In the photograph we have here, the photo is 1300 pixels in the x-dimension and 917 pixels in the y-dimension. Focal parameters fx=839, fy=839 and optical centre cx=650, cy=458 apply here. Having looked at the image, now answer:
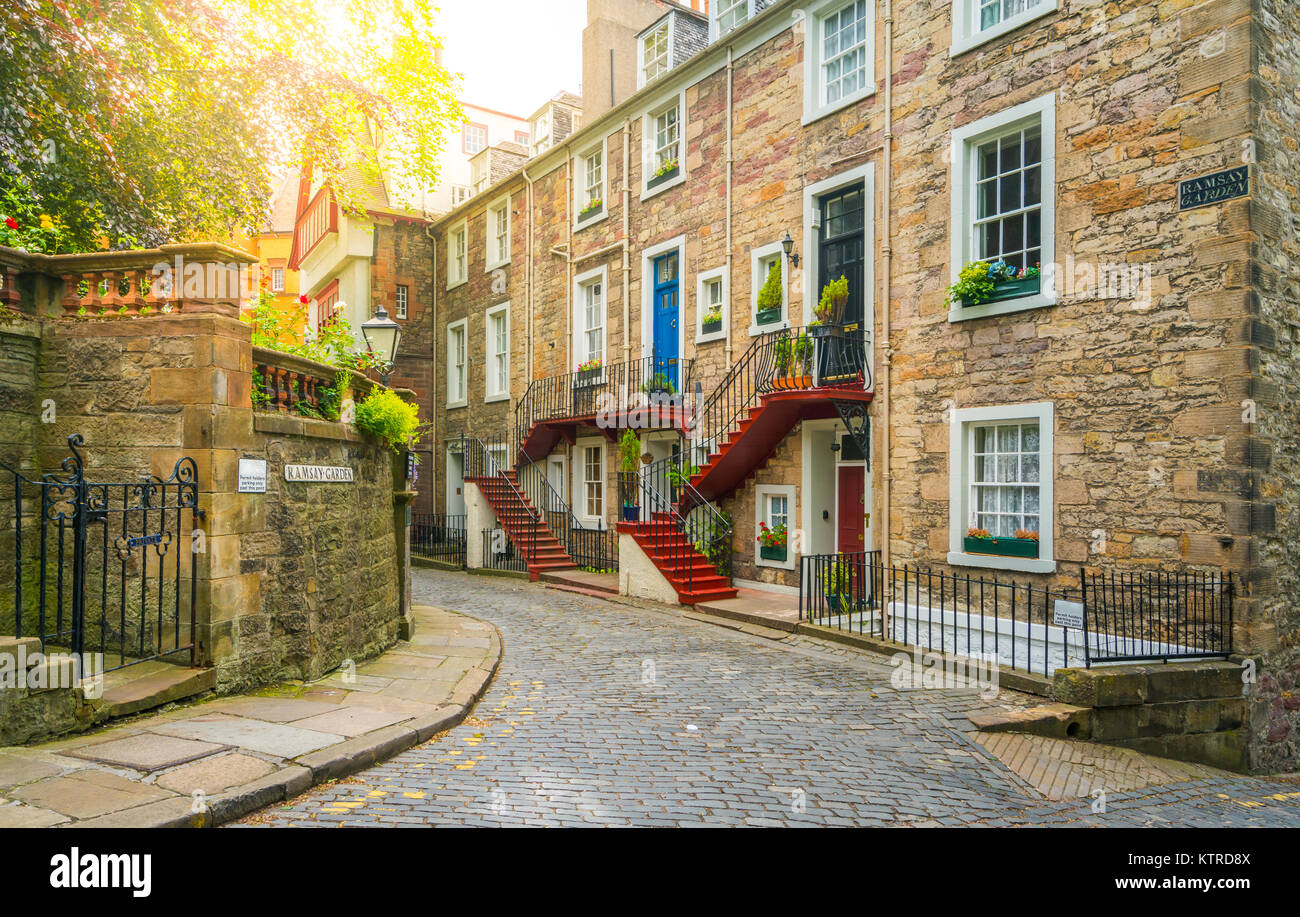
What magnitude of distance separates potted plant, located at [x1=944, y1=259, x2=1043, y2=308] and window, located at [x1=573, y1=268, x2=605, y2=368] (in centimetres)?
978

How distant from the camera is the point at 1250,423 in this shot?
8477 millimetres

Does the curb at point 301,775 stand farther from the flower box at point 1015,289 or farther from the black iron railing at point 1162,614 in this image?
the flower box at point 1015,289

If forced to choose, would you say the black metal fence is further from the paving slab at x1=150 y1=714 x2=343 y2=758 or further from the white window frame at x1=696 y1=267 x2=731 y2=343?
the paving slab at x1=150 y1=714 x2=343 y2=758

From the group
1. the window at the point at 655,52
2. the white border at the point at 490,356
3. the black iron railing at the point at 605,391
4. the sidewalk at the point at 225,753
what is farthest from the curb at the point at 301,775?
the white border at the point at 490,356

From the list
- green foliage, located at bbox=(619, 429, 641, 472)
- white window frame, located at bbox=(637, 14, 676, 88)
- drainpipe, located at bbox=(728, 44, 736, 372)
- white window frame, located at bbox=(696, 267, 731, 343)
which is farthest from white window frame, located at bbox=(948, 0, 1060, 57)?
green foliage, located at bbox=(619, 429, 641, 472)

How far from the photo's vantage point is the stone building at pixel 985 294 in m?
8.75

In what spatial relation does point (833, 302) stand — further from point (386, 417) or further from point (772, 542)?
point (386, 417)

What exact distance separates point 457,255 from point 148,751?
22379 mm

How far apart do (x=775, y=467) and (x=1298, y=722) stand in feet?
25.3

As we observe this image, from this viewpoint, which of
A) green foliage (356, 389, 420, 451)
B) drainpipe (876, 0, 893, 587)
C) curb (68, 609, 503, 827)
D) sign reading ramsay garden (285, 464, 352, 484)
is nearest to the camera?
curb (68, 609, 503, 827)

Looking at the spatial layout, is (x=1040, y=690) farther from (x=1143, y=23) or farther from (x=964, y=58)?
(x=964, y=58)

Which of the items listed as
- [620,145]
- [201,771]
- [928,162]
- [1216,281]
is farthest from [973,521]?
[620,145]

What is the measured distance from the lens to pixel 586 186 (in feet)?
66.0

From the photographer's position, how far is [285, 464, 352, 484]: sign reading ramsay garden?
7.52 meters
